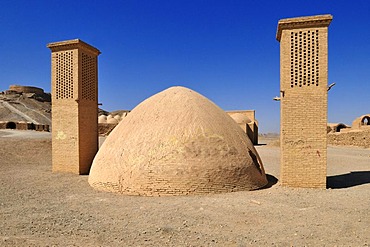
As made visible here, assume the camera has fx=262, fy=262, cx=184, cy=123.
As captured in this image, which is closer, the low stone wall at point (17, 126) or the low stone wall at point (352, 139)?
the low stone wall at point (352, 139)

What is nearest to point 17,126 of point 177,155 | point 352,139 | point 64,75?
point 64,75

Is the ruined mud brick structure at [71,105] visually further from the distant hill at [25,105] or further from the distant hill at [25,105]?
the distant hill at [25,105]

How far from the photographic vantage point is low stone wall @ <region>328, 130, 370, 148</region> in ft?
71.1

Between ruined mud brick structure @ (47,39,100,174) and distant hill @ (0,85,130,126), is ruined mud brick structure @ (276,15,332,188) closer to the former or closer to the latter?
ruined mud brick structure @ (47,39,100,174)

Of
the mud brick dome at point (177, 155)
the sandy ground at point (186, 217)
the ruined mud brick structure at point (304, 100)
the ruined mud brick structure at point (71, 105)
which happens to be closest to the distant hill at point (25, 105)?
the ruined mud brick structure at point (71, 105)

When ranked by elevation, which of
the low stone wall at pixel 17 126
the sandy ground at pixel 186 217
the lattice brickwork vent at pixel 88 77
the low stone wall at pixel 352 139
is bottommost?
the sandy ground at pixel 186 217

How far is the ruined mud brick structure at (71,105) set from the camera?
10531 mm

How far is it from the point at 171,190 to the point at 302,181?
398 centimetres

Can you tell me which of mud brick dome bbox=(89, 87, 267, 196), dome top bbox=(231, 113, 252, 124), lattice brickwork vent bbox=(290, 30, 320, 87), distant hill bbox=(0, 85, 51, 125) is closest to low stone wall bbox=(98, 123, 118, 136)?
dome top bbox=(231, 113, 252, 124)

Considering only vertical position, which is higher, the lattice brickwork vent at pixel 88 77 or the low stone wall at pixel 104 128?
the lattice brickwork vent at pixel 88 77

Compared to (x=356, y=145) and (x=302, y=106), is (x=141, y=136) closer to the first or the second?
(x=302, y=106)

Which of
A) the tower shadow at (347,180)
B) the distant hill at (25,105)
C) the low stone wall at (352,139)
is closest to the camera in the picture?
the tower shadow at (347,180)

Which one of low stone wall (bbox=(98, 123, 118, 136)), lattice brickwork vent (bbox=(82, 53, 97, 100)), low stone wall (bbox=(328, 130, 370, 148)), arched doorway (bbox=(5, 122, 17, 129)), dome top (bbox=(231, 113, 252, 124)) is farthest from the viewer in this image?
arched doorway (bbox=(5, 122, 17, 129))

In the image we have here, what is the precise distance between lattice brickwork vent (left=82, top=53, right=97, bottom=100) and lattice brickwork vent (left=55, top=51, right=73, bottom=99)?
0.49m
